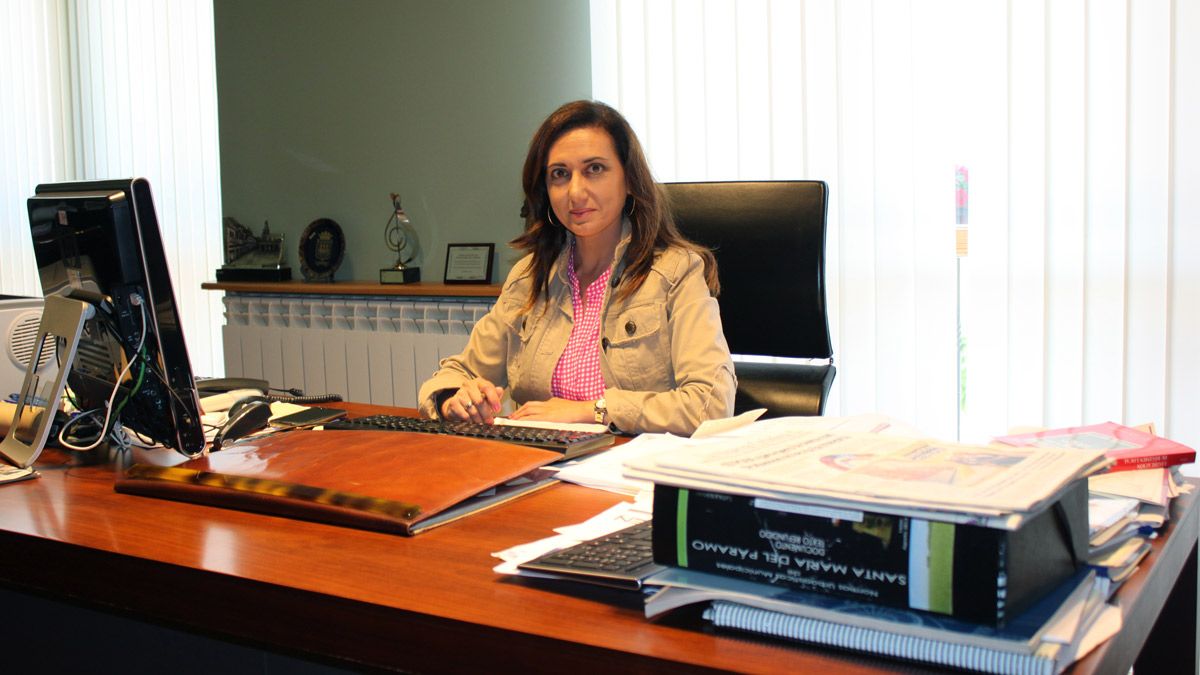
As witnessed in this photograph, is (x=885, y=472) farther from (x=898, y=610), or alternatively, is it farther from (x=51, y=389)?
(x=51, y=389)

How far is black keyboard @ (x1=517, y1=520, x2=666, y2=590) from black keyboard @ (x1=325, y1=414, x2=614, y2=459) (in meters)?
0.44

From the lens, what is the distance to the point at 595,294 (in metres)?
2.18

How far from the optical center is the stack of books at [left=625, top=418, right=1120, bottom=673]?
679mm

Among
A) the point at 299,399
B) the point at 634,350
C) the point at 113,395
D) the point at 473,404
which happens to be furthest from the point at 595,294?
the point at 113,395

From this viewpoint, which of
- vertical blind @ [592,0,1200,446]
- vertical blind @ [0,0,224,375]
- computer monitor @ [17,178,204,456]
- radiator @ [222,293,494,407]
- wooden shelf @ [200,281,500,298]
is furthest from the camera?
vertical blind @ [0,0,224,375]

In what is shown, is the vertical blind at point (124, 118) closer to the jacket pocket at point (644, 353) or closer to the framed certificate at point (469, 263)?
the framed certificate at point (469, 263)

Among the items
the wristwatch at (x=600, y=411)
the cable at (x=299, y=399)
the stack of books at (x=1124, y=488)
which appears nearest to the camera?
the stack of books at (x=1124, y=488)

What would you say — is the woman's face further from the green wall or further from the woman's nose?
the green wall

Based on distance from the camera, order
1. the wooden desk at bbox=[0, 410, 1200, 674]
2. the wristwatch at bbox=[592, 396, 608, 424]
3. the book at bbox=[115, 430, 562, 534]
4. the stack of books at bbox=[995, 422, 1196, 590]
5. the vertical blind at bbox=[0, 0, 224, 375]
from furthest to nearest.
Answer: the vertical blind at bbox=[0, 0, 224, 375], the wristwatch at bbox=[592, 396, 608, 424], the book at bbox=[115, 430, 562, 534], the stack of books at bbox=[995, 422, 1196, 590], the wooden desk at bbox=[0, 410, 1200, 674]

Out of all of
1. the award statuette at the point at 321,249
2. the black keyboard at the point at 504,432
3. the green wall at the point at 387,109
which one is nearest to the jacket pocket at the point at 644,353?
the black keyboard at the point at 504,432

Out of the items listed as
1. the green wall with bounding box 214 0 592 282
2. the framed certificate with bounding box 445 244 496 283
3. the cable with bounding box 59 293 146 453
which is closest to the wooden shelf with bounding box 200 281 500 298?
the framed certificate with bounding box 445 244 496 283

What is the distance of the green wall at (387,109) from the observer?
3367 mm

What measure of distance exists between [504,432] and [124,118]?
3666 millimetres

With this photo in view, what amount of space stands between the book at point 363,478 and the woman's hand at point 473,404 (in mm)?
345
